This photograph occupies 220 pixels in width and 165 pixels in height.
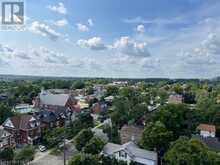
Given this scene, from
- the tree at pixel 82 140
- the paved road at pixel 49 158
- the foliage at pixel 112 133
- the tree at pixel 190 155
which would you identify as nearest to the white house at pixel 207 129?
the foliage at pixel 112 133

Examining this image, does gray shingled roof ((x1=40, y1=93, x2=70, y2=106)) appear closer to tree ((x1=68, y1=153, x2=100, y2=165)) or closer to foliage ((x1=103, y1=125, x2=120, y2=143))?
foliage ((x1=103, y1=125, x2=120, y2=143))

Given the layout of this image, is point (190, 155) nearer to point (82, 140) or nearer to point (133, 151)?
point (133, 151)

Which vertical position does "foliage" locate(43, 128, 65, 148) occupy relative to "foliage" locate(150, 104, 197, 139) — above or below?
below

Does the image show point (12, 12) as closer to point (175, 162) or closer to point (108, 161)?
point (108, 161)

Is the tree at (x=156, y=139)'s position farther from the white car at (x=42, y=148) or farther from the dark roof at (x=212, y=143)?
the white car at (x=42, y=148)

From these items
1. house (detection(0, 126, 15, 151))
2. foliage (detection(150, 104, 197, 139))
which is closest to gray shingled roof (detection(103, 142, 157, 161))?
foliage (detection(150, 104, 197, 139))

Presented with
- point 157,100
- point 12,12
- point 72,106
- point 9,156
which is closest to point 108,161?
point 9,156

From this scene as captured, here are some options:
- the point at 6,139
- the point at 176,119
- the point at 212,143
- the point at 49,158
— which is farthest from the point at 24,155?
the point at 212,143
